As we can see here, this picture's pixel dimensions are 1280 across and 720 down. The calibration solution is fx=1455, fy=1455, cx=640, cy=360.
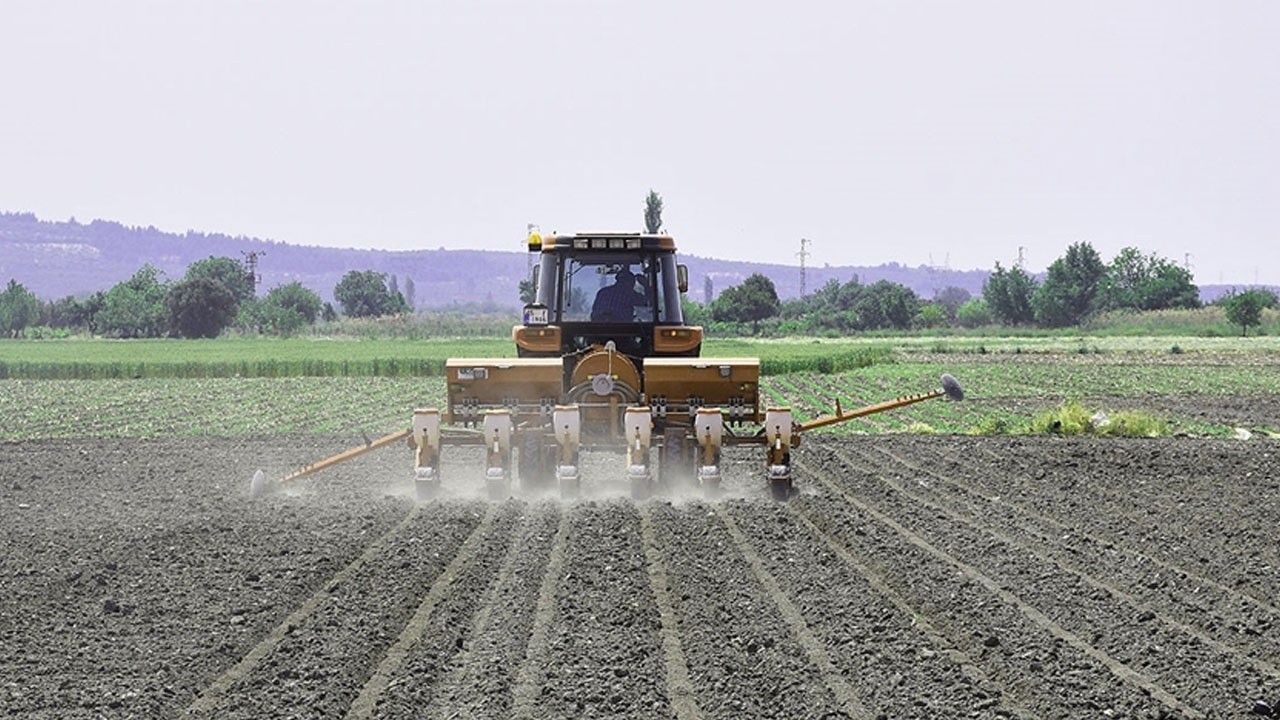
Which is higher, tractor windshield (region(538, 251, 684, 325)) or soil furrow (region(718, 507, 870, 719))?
tractor windshield (region(538, 251, 684, 325))

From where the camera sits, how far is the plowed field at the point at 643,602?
7.22 metres

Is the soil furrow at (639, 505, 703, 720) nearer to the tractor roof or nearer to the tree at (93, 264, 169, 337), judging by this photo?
the tractor roof

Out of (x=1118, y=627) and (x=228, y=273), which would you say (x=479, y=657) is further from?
(x=228, y=273)

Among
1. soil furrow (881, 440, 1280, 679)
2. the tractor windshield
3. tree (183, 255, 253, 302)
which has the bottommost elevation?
soil furrow (881, 440, 1280, 679)

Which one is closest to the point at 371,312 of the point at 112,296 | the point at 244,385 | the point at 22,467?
the point at 112,296

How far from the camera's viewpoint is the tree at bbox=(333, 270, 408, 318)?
17275 centimetres

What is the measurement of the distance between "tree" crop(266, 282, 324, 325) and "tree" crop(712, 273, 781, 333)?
41683 mm

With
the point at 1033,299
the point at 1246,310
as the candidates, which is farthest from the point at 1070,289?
the point at 1246,310

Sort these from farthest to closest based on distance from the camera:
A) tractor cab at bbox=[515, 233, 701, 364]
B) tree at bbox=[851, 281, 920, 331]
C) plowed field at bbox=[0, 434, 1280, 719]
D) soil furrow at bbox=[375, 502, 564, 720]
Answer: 1. tree at bbox=[851, 281, 920, 331]
2. tractor cab at bbox=[515, 233, 701, 364]
3. plowed field at bbox=[0, 434, 1280, 719]
4. soil furrow at bbox=[375, 502, 564, 720]

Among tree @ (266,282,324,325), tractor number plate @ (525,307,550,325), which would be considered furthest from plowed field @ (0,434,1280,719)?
tree @ (266,282,324,325)

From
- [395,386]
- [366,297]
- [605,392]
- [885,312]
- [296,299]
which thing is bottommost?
[395,386]

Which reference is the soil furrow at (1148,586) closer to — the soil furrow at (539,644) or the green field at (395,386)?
the soil furrow at (539,644)

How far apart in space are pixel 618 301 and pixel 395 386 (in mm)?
26449

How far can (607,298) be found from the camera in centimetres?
1617
